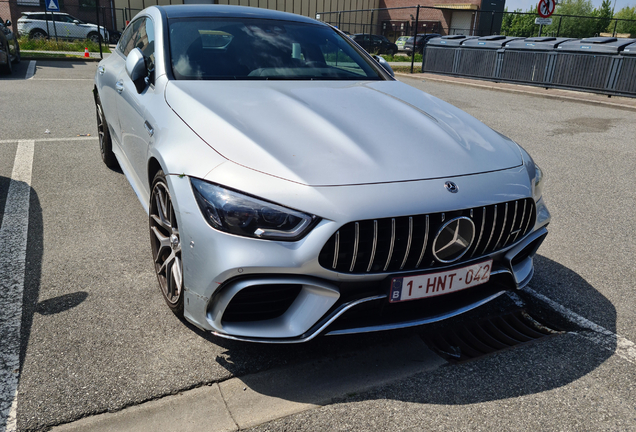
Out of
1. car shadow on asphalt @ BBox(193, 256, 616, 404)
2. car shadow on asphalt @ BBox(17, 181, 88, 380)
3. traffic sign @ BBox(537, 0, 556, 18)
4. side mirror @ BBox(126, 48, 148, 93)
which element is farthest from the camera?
traffic sign @ BBox(537, 0, 556, 18)

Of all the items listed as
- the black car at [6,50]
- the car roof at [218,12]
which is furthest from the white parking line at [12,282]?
the black car at [6,50]

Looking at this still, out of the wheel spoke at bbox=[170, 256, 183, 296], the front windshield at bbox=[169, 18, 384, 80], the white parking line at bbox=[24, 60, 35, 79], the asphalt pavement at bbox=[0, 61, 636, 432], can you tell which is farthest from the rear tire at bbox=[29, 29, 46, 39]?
the wheel spoke at bbox=[170, 256, 183, 296]

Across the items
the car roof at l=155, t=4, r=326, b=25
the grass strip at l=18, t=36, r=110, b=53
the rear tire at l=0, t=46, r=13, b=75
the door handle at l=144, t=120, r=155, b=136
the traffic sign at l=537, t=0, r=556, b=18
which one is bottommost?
the grass strip at l=18, t=36, r=110, b=53

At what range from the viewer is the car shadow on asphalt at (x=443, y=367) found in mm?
2250

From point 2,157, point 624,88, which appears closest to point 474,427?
point 2,157

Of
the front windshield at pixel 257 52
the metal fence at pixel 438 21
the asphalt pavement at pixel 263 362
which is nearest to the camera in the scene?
the asphalt pavement at pixel 263 362

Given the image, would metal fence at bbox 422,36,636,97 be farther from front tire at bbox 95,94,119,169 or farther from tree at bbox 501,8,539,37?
tree at bbox 501,8,539,37

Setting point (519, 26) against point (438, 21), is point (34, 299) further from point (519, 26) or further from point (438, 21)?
point (519, 26)

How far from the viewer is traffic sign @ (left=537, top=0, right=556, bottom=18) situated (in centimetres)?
1688

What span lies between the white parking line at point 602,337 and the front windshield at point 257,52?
6.64ft

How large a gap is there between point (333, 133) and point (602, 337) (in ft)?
5.78

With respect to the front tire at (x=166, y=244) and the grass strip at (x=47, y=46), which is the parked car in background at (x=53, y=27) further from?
the front tire at (x=166, y=244)

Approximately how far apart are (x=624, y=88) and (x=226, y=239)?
1304cm

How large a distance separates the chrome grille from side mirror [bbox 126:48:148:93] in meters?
1.84
